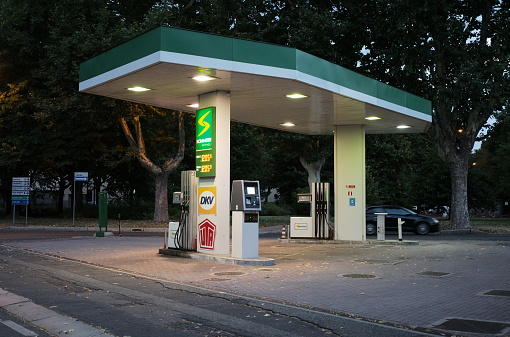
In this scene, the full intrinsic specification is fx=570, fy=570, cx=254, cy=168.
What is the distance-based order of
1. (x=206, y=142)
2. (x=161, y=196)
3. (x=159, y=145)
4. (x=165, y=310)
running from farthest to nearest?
(x=159, y=145), (x=161, y=196), (x=206, y=142), (x=165, y=310)

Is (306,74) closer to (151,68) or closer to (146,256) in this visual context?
(151,68)

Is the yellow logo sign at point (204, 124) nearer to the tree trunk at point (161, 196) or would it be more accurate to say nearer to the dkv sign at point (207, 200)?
the dkv sign at point (207, 200)

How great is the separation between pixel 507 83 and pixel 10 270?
23.7 m

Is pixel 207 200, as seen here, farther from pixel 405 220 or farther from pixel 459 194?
pixel 459 194

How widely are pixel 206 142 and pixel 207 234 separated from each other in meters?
2.53

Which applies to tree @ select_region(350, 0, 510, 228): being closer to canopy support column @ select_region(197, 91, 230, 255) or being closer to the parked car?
the parked car

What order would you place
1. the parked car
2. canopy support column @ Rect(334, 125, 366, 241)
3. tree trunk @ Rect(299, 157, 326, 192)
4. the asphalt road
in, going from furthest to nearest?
1. tree trunk @ Rect(299, 157, 326, 192)
2. the parked car
3. canopy support column @ Rect(334, 125, 366, 241)
4. the asphalt road

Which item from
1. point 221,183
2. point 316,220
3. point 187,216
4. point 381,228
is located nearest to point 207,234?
point 187,216

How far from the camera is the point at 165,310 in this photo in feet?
27.6

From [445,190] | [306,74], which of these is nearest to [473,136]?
[445,190]

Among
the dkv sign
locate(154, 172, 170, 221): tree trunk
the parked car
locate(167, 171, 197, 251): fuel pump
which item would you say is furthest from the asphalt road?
locate(154, 172, 170, 221): tree trunk

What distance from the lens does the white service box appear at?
74.3 ft

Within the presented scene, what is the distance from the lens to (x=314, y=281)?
11430 mm

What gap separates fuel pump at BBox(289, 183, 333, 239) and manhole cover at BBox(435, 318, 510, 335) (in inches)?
556
